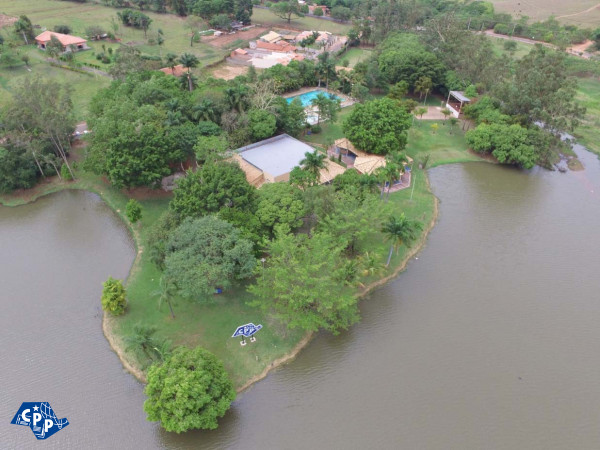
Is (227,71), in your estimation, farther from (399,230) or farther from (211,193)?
(399,230)

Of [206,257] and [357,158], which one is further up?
[206,257]

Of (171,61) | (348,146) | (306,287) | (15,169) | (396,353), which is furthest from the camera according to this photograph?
(171,61)

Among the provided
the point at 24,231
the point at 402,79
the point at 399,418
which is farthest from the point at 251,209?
the point at 402,79

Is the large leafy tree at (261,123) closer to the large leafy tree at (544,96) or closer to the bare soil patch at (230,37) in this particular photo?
the large leafy tree at (544,96)

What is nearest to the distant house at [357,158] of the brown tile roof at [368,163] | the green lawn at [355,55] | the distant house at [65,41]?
the brown tile roof at [368,163]

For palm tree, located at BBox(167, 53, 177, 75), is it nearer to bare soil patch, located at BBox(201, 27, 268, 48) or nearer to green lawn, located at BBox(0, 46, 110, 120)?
green lawn, located at BBox(0, 46, 110, 120)

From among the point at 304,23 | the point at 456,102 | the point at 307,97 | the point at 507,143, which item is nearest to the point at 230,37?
the point at 304,23

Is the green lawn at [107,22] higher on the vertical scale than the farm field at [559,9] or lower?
lower
